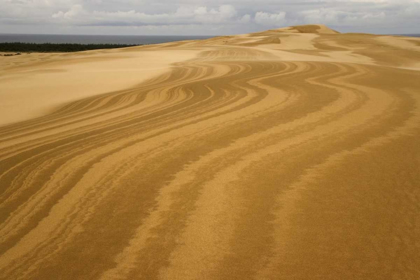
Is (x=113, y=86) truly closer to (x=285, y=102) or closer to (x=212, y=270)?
(x=285, y=102)

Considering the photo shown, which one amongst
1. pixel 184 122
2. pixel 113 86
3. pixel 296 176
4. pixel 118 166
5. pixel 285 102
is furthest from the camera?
pixel 113 86

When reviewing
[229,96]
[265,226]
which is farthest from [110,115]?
[265,226]

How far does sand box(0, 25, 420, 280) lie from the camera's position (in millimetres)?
1311

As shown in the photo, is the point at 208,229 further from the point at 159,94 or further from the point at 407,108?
the point at 159,94

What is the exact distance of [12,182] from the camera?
6.41ft

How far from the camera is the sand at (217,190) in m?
1.31

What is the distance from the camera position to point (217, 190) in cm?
180

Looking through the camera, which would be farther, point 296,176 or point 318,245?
point 296,176

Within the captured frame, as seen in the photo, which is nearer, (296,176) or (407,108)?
(296,176)

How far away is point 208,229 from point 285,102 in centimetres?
231

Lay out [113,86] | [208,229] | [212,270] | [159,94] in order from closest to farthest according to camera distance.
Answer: [212,270]
[208,229]
[159,94]
[113,86]

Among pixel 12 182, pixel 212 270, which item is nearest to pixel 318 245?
pixel 212 270

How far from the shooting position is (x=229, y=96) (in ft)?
13.1

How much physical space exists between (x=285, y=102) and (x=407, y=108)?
1001 mm
